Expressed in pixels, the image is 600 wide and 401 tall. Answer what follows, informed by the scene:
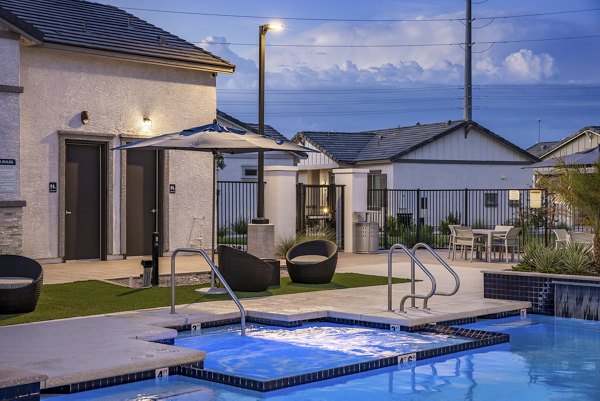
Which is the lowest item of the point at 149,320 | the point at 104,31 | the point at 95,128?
the point at 149,320

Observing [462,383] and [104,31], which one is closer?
[462,383]

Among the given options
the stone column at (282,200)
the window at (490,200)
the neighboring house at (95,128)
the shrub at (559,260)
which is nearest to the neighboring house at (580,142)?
the window at (490,200)

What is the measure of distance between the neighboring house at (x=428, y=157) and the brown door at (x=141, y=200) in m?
16.7

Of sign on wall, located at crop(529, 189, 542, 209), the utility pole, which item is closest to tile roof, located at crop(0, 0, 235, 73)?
sign on wall, located at crop(529, 189, 542, 209)

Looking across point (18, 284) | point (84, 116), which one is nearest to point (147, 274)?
point (18, 284)

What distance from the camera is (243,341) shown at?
10.5m

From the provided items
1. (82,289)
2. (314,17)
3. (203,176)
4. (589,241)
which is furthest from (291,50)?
(82,289)

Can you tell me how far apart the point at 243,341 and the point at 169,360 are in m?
2.21

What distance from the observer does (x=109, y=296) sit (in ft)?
43.0

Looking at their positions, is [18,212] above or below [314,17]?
below

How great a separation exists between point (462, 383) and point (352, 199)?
44.0 feet

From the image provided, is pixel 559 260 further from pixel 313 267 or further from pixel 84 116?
pixel 84 116

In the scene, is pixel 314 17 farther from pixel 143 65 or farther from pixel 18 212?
pixel 18 212

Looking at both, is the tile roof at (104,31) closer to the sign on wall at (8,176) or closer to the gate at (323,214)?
the sign on wall at (8,176)
